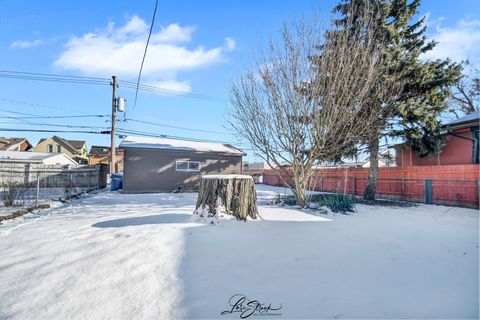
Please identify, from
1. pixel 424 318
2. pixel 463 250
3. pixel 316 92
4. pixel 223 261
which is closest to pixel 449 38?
pixel 316 92

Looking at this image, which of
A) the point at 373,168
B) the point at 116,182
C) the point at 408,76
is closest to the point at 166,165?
the point at 116,182

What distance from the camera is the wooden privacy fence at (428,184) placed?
8.11m

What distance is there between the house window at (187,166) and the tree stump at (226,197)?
939 cm

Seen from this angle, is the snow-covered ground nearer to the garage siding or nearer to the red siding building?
the red siding building

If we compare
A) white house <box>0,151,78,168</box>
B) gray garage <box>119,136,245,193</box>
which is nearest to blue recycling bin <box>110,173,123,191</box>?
gray garage <box>119,136,245,193</box>

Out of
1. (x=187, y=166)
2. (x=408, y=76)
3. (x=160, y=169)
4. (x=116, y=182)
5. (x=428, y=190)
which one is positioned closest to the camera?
(x=408, y=76)

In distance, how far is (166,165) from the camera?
1355 cm

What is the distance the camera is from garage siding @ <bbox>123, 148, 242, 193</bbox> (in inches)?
500

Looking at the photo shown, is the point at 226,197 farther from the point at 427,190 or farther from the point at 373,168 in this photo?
the point at 427,190

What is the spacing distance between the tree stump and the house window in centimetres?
939

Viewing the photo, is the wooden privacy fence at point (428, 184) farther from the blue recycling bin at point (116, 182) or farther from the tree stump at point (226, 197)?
the blue recycling bin at point (116, 182)

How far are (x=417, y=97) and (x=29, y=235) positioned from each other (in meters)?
11.7

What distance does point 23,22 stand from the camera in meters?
6.83

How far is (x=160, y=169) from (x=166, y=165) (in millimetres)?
400
